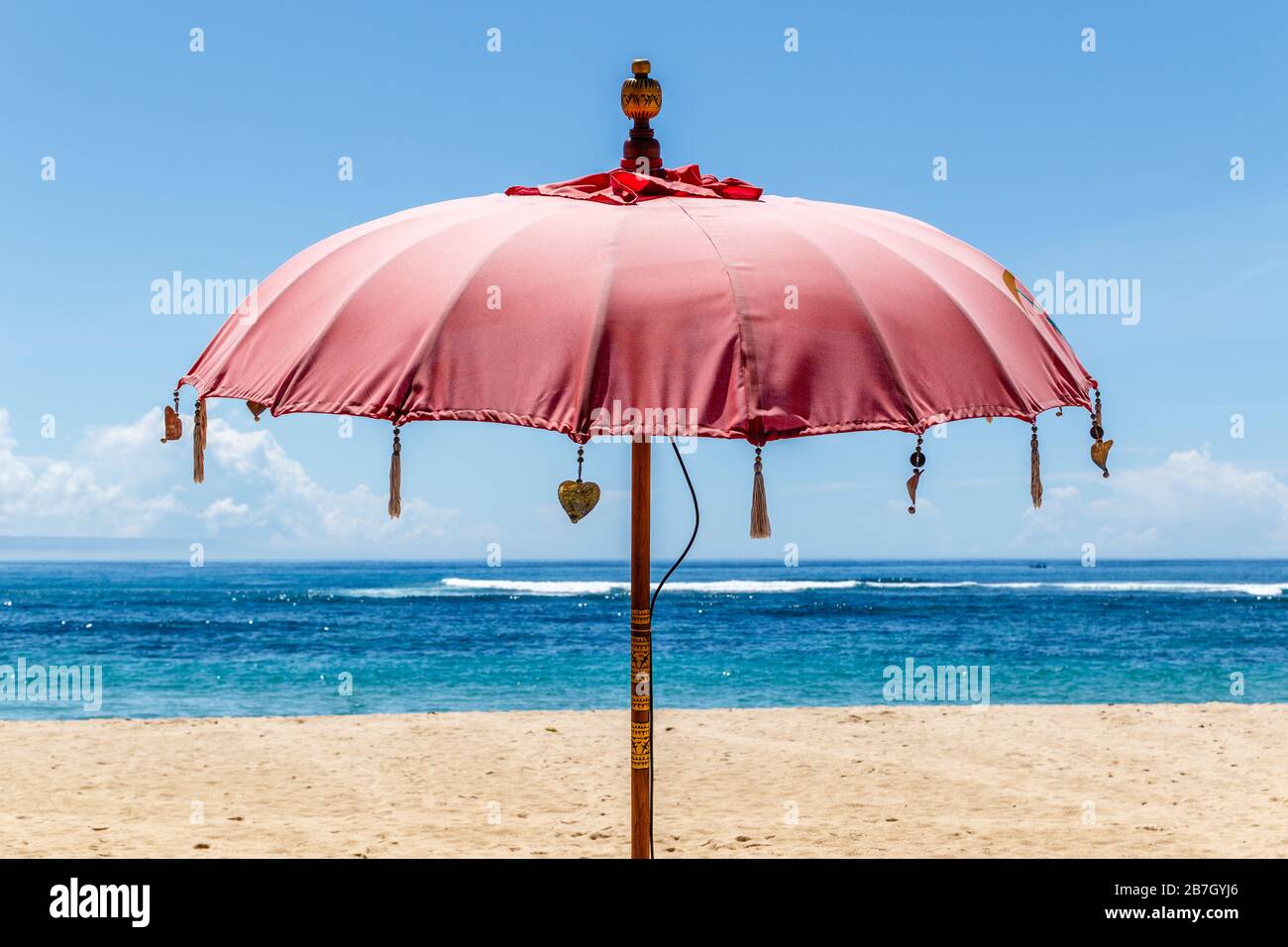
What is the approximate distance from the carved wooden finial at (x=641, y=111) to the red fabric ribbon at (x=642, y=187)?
3.7 inches

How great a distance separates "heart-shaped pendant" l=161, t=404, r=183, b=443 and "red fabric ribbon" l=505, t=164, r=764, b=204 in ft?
4.24

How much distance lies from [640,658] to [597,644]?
28155 millimetres

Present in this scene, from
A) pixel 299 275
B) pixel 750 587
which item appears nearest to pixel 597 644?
pixel 750 587

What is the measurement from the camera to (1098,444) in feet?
12.2

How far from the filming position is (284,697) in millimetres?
21578

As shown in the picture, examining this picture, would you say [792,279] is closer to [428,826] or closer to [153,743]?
[428,826]

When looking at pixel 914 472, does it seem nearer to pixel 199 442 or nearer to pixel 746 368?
pixel 746 368

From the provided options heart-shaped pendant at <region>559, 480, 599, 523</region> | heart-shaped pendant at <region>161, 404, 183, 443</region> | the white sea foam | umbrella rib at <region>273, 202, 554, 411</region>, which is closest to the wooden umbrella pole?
heart-shaped pendant at <region>559, 480, 599, 523</region>

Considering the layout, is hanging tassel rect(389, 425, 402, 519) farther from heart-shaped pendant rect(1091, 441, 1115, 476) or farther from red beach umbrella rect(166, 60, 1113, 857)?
heart-shaped pendant rect(1091, 441, 1115, 476)

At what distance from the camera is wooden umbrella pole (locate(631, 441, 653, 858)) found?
12.7 ft
